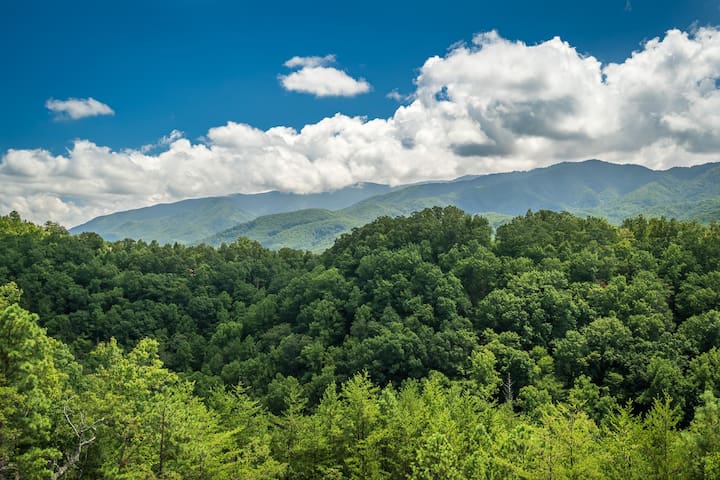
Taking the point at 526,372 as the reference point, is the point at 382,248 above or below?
above

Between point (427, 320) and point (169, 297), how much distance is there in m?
43.3

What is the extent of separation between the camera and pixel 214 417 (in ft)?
102

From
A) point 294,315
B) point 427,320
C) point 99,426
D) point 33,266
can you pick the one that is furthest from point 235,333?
point 99,426

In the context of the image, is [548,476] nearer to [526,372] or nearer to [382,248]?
[526,372]

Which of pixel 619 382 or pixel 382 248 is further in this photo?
pixel 382 248

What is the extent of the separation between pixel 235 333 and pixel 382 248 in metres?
23.8

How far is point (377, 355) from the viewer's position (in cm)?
4684

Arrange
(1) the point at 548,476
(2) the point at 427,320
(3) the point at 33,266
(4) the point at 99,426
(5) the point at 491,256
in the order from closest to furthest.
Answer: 1. (1) the point at 548,476
2. (4) the point at 99,426
3. (2) the point at 427,320
4. (5) the point at 491,256
5. (3) the point at 33,266

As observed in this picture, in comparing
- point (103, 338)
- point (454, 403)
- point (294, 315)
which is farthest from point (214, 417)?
point (103, 338)

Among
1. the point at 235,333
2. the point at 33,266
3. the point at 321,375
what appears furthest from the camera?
the point at 33,266

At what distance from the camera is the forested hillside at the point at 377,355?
2086cm

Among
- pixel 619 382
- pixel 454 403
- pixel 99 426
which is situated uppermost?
pixel 99 426

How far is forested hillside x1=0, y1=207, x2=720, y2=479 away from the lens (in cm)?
2086

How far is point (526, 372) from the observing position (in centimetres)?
4234
